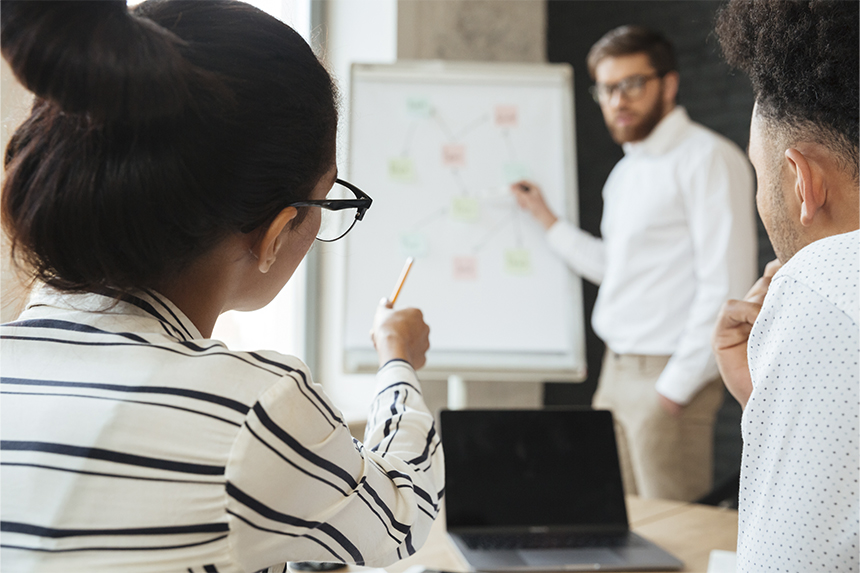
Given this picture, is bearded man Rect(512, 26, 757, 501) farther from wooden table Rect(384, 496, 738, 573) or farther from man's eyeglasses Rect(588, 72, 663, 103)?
wooden table Rect(384, 496, 738, 573)

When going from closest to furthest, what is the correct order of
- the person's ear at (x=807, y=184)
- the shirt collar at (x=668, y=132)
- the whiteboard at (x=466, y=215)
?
the person's ear at (x=807, y=184) → the whiteboard at (x=466, y=215) → the shirt collar at (x=668, y=132)

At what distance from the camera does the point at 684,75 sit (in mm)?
3330

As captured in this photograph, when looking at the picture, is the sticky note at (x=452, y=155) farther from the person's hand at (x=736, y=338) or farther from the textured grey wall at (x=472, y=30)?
the person's hand at (x=736, y=338)

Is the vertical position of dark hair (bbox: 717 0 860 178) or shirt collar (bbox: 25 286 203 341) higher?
dark hair (bbox: 717 0 860 178)

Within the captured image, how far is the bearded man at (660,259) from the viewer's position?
86.4 inches

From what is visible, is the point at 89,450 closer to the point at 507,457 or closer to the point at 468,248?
the point at 507,457

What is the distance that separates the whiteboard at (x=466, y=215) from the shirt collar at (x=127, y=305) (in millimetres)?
1451

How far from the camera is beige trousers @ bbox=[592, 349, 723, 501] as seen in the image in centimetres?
229

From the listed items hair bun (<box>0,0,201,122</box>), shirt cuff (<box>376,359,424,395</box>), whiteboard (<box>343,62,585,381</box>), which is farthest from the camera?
whiteboard (<box>343,62,585,381</box>)

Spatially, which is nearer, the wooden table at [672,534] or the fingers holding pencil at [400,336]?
the fingers holding pencil at [400,336]

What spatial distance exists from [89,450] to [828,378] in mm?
586

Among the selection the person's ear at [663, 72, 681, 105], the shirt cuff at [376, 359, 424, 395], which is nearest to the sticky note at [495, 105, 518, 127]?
the person's ear at [663, 72, 681, 105]

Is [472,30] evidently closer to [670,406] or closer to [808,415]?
[670,406]

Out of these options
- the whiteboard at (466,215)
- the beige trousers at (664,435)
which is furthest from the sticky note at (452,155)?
the beige trousers at (664,435)
